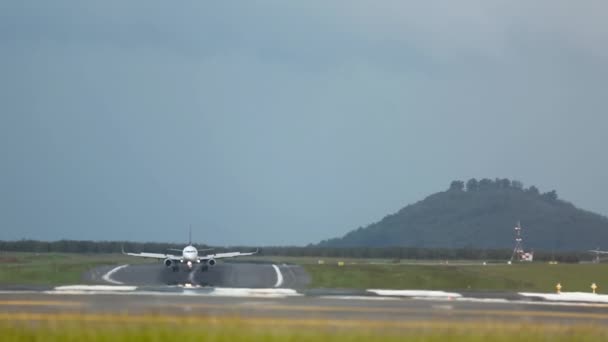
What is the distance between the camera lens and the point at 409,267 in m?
55.9

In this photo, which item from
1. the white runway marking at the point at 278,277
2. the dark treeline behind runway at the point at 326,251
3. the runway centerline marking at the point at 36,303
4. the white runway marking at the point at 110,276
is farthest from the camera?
the dark treeline behind runway at the point at 326,251

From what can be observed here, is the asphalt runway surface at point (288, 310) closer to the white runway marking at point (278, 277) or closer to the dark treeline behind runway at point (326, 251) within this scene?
the white runway marking at point (278, 277)

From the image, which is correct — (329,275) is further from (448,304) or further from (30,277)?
Answer: (448,304)

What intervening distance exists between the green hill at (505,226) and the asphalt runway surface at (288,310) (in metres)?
136

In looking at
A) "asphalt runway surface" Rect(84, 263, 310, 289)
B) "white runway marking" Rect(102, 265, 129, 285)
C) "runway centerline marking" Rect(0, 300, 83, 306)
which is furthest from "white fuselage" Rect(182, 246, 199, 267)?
"runway centerline marking" Rect(0, 300, 83, 306)

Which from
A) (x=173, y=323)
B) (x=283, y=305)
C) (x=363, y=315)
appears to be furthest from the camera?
(x=283, y=305)

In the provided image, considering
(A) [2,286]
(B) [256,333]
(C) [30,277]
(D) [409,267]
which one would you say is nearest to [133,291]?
(A) [2,286]

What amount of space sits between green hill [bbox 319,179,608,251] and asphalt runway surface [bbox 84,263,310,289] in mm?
114215

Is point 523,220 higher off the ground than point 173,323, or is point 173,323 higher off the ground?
point 523,220

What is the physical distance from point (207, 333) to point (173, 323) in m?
2.03

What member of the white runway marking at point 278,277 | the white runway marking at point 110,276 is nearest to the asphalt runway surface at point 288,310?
the white runway marking at point 278,277

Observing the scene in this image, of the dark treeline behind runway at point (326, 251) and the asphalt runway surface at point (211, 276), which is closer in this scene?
the asphalt runway surface at point (211, 276)

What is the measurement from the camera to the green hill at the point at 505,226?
166250 mm

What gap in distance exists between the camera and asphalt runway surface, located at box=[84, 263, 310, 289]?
140 ft
